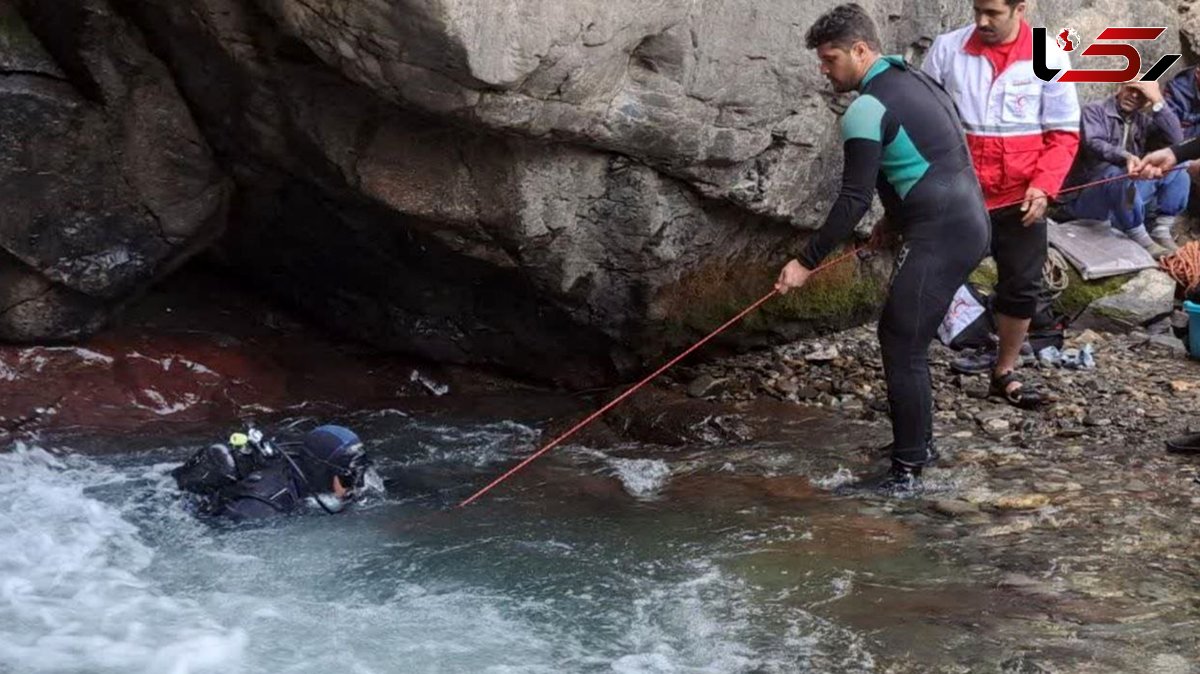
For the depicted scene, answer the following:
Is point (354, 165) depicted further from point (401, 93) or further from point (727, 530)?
point (727, 530)

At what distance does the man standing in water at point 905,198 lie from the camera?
5.40 m

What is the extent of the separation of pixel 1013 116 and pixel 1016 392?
155cm

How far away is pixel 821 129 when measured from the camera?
746cm

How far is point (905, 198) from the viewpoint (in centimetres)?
566

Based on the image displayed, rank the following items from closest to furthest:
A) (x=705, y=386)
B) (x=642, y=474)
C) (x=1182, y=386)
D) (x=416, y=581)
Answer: (x=416, y=581) → (x=642, y=474) → (x=1182, y=386) → (x=705, y=386)

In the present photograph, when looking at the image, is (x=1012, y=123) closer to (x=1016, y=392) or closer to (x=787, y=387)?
(x=1016, y=392)

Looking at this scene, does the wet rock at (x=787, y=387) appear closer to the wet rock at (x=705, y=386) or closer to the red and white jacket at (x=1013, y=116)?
the wet rock at (x=705, y=386)

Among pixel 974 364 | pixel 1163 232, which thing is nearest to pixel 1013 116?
pixel 974 364

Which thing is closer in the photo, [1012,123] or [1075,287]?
[1012,123]

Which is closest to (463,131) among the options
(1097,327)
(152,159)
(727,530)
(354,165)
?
(354,165)

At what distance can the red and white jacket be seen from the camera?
6469mm

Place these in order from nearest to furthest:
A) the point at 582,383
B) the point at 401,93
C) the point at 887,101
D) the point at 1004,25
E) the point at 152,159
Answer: the point at 887,101 → the point at 401,93 → the point at 1004,25 → the point at 152,159 → the point at 582,383

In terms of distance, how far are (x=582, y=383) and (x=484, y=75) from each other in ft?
10.4

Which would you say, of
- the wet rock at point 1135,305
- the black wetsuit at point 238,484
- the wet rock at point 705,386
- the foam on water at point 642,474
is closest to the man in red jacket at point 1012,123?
the wet rock at point 705,386
